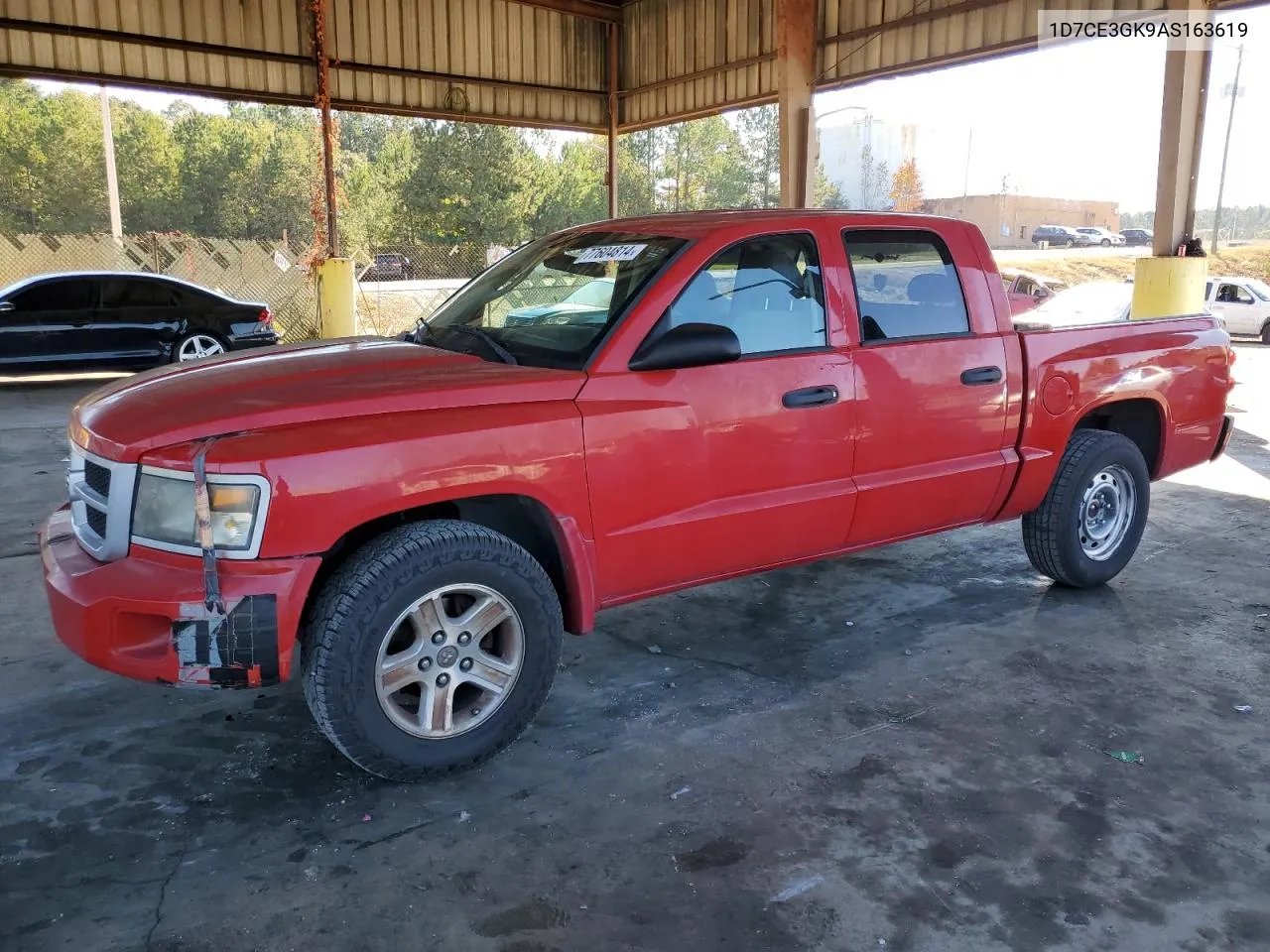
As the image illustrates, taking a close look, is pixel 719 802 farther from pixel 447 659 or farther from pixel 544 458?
pixel 544 458

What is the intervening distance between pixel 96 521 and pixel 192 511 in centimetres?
55

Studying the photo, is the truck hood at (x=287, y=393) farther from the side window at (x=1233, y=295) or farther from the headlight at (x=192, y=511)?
the side window at (x=1233, y=295)

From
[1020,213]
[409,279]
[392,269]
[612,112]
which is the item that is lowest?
[409,279]

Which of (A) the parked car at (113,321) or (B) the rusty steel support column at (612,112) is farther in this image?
(B) the rusty steel support column at (612,112)

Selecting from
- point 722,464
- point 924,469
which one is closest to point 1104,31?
point 924,469

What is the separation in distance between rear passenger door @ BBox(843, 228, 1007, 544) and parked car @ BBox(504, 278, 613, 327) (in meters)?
1.09

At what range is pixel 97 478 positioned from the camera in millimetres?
3152

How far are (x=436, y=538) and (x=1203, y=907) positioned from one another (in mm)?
2449

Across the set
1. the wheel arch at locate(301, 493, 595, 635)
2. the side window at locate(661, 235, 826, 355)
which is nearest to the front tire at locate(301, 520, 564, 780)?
the wheel arch at locate(301, 493, 595, 635)

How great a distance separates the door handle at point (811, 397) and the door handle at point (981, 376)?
774 millimetres

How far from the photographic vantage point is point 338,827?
3.01 metres

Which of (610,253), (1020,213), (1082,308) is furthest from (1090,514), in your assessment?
(1020,213)

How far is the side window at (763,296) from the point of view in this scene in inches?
146

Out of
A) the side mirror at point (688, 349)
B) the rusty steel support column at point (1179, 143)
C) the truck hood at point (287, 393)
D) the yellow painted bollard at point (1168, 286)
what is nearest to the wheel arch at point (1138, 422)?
the side mirror at point (688, 349)
